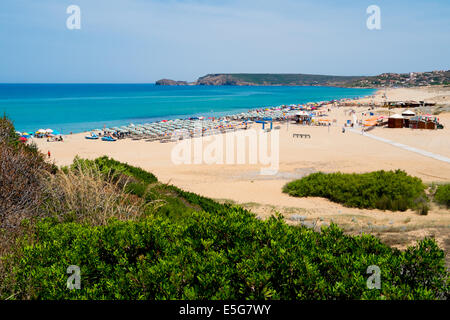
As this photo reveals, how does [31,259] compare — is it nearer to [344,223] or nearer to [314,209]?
[344,223]

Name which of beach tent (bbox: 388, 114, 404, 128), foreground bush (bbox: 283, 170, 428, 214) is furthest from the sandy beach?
beach tent (bbox: 388, 114, 404, 128)

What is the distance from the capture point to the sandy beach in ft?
33.0

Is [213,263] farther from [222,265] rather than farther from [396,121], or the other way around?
[396,121]

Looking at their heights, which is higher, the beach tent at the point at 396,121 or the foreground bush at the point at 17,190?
the beach tent at the point at 396,121

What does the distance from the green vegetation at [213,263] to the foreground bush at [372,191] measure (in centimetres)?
880

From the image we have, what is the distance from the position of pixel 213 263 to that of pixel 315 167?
17.1 m

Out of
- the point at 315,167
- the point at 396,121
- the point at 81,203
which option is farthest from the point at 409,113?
the point at 81,203

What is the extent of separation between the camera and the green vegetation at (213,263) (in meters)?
2.91

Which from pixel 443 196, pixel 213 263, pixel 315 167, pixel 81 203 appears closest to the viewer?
pixel 213 263

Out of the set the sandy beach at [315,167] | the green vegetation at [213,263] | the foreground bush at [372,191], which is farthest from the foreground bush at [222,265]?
the foreground bush at [372,191]

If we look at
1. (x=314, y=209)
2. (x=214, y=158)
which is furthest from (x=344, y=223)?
(x=214, y=158)

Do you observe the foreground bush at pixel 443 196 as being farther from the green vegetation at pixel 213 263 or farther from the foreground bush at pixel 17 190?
the foreground bush at pixel 17 190

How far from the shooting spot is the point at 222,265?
10.3ft
